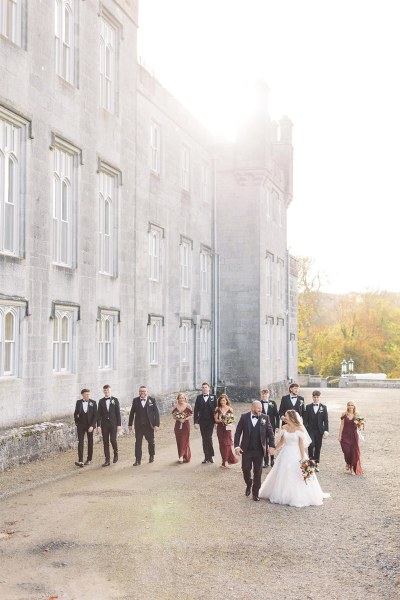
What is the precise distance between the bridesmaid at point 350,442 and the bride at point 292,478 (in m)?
3.05

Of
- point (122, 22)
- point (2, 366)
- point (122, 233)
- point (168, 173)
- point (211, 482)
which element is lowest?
point (211, 482)

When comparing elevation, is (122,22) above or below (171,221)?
above

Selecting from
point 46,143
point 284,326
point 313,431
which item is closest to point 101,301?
point 46,143

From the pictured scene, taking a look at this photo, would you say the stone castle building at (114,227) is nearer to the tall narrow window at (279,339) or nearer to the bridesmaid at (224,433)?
the tall narrow window at (279,339)

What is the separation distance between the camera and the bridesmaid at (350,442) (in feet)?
54.4

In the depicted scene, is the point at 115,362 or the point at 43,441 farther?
the point at 115,362

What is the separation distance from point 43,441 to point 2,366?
2072 millimetres

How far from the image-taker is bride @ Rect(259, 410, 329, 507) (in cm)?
1311

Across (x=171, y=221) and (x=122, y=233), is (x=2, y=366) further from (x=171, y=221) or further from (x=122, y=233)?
(x=171, y=221)

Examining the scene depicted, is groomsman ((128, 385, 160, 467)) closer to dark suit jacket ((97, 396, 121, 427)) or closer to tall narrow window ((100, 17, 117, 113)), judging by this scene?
dark suit jacket ((97, 396, 121, 427))

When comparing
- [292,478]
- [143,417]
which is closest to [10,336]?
[143,417]

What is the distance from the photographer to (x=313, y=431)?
1742 centimetres

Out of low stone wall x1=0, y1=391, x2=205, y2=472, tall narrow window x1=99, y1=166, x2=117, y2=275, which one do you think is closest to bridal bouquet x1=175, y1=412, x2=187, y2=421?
low stone wall x1=0, y1=391, x2=205, y2=472

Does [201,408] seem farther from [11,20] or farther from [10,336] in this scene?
[11,20]
